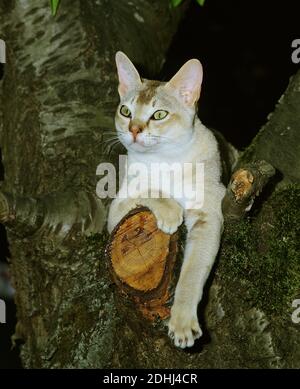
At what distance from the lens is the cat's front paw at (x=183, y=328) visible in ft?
9.08

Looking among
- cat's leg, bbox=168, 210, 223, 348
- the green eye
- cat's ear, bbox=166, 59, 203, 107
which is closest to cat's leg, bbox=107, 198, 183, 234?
cat's leg, bbox=168, 210, 223, 348

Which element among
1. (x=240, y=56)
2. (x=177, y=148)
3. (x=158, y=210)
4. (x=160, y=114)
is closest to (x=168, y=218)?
(x=158, y=210)

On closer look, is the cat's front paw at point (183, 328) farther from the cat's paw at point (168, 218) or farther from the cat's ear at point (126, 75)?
the cat's ear at point (126, 75)

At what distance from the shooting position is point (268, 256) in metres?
2.96

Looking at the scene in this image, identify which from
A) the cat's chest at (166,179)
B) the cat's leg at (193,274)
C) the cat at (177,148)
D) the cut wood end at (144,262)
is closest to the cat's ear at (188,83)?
the cat at (177,148)

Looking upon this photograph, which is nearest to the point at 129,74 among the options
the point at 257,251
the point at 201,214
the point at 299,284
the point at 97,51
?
the point at 97,51

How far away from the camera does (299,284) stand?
2.85 metres

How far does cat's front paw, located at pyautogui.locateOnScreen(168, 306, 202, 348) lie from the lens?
2768 millimetres

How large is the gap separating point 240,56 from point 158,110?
4.07 m

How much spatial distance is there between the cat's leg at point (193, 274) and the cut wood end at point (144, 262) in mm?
78

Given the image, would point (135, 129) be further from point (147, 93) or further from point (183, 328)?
point (183, 328)

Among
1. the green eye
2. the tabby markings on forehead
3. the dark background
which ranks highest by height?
the tabby markings on forehead

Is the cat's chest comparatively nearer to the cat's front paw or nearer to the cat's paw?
the cat's paw

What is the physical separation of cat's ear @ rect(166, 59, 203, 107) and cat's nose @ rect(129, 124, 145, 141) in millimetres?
298
